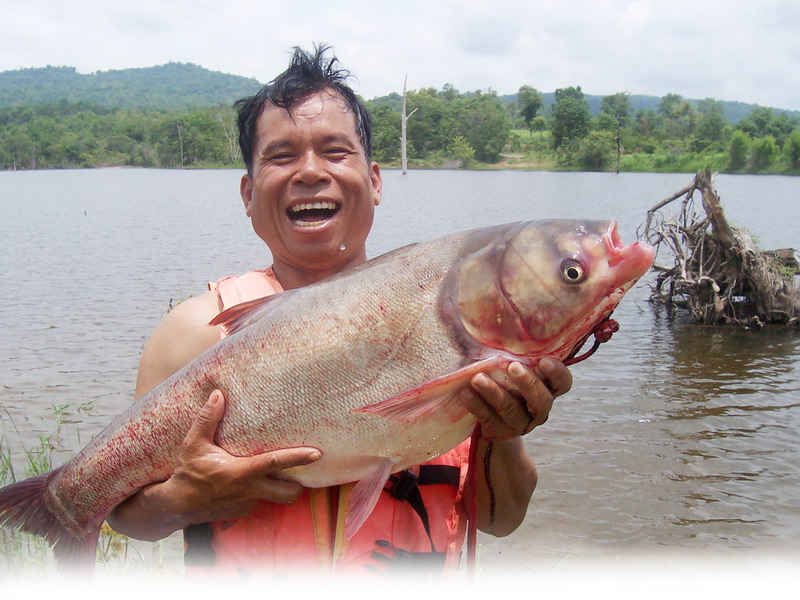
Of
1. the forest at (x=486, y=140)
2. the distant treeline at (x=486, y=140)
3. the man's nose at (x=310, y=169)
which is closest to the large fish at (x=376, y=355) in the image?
the man's nose at (x=310, y=169)

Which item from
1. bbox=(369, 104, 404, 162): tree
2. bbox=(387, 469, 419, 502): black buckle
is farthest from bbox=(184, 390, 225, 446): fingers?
bbox=(369, 104, 404, 162): tree

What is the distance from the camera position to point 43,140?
99.1 m

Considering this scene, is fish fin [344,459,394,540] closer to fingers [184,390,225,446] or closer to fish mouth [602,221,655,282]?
fingers [184,390,225,446]

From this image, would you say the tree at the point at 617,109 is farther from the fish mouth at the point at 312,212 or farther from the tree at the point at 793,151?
the fish mouth at the point at 312,212

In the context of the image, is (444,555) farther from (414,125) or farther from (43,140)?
(43,140)

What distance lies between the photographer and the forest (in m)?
74.8

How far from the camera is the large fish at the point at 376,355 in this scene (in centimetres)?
184

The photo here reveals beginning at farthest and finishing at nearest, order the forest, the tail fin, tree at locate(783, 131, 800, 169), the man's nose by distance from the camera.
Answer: the forest < tree at locate(783, 131, 800, 169) < the man's nose < the tail fin

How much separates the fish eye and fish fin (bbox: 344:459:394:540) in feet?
2.49

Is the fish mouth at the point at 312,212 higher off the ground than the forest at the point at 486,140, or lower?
lower

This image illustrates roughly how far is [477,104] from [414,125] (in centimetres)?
1460

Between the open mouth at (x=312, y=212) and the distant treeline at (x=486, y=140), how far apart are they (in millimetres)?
75972

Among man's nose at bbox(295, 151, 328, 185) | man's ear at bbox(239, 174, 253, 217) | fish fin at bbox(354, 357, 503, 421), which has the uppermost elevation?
man's nose at bbox(295, 151, 328, 185)

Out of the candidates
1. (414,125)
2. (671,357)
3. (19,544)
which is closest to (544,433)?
(671,357)
